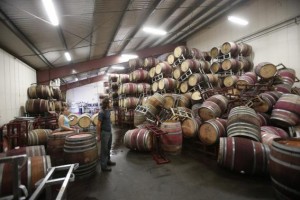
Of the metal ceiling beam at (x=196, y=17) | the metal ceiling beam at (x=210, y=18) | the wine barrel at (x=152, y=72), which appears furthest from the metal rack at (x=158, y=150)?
the metal ceiling beam at (x=210, y=18)

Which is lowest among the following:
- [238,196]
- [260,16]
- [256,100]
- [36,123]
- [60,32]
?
[238,196]

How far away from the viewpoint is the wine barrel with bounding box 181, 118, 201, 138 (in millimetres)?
5617

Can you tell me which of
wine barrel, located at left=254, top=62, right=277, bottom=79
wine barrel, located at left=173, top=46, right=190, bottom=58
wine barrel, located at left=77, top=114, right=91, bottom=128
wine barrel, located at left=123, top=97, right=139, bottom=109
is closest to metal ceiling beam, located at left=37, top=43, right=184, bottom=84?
wine barrel, located at left=77, top=114, right=91, bottom=128

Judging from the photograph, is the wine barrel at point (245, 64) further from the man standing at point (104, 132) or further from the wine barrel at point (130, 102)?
the man standing at point (104, 132)

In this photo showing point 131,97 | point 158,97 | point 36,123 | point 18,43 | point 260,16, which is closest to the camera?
point 18,43

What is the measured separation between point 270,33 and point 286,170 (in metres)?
8.66

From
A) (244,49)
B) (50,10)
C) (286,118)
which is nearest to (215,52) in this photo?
(244,49)

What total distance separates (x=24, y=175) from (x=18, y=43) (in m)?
5.71

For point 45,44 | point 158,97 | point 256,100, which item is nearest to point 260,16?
point 256,100

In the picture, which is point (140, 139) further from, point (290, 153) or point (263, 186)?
point (290, 153)

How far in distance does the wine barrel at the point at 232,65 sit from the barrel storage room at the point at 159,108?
5 centimetres

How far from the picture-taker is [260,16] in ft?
29.9

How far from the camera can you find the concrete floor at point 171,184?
3.21 m

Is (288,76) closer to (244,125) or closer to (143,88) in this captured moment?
(244,125)
